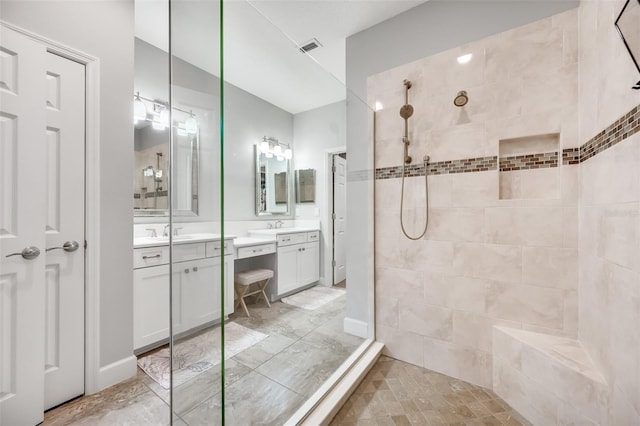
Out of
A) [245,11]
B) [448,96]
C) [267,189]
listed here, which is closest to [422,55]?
[448,96]

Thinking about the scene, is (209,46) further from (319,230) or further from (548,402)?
(548,402)

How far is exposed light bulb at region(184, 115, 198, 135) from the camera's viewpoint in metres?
0.99

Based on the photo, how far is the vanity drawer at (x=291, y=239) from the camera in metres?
2.35

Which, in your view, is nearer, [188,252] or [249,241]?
[188,252]

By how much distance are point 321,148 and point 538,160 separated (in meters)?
1.70

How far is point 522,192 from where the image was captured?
1587 mm

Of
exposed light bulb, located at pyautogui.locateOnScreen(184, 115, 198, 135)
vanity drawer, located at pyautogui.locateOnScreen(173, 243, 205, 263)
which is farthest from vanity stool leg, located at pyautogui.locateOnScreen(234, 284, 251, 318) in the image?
exposed light bulb, located at pyautogui.locateOnScreen(184, 115, 198, 135)

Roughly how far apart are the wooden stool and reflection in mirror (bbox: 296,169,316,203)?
98 centimetres

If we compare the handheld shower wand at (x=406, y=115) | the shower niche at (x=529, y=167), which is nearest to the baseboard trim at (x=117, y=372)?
the handheld shower wand at (x=406, y=115)

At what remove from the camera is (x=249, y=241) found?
5.99 feet

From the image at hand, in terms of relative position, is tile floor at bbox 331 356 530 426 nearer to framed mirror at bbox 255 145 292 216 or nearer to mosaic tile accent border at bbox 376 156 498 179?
mosaic tile accent border at bbox 376 156 498 179

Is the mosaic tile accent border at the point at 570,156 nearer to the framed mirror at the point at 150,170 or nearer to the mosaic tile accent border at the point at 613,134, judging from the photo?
the mosaic tile accent border at the point at 613,134

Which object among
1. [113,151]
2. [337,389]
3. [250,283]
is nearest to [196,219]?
[250,283]

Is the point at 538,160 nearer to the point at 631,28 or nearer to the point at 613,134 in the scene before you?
the point at 613,134
